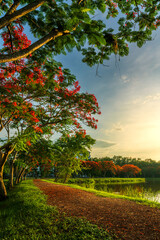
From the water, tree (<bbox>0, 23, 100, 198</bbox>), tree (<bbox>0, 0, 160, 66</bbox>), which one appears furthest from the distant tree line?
tree (<bbox>0, 0, 160, 66</bbox>)

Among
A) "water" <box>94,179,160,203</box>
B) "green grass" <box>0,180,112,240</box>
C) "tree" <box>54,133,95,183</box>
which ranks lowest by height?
"water" <box>94,179,160,203</box>

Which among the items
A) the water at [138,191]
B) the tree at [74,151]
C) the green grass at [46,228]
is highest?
the tree at [74,151]

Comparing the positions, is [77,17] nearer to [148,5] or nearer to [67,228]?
[148,5]

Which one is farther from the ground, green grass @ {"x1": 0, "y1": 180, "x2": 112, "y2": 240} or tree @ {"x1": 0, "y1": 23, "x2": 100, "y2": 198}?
tree @ {"x1": 0, "y1": 23, "x2": 100, "y2": 198}

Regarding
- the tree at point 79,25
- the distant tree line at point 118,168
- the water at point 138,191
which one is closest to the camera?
the tree at point 79,25

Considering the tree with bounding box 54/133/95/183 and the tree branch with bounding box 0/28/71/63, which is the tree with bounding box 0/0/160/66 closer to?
the tree branch with bounding box 0/28/71/63

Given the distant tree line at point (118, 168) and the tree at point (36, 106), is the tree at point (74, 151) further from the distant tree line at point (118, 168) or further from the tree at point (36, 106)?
the distant tree line at point (118, 168)

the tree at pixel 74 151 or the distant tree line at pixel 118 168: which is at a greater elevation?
the tree at pixel 74 151

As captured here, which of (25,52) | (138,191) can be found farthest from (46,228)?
(138,191)

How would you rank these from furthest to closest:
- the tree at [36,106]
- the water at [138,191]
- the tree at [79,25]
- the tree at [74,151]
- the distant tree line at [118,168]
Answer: the distant tree line at [118,168]
the tree at [74,151]
the water at [138,191]
the tree at [36,106]
the tree at [79,25]

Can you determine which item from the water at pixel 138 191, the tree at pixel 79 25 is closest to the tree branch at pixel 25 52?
the tree at pixel 79 25

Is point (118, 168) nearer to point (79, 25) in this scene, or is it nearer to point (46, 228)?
point (46, 228)

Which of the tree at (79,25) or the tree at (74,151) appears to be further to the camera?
the tree at (74,151)

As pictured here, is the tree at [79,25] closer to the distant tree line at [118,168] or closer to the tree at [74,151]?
the tree at [74,151]
